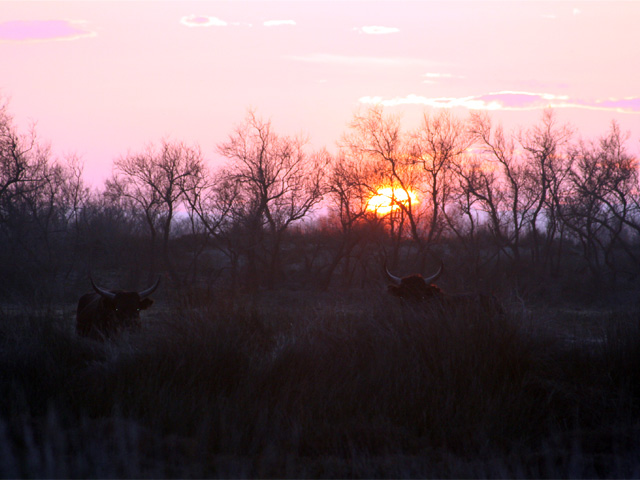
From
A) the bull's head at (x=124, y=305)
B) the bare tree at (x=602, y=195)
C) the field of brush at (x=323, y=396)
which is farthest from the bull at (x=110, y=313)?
the bare tree at (x=602, y=195)

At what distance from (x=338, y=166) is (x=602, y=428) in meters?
28.9

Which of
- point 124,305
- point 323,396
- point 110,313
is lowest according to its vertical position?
point 323,396

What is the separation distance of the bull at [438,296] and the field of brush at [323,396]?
0.35 metres

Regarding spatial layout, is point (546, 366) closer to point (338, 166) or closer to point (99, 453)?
point (99, 453)

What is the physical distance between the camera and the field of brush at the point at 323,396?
671 cm

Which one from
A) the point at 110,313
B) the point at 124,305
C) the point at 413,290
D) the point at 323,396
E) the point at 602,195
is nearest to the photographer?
the point at 323,396

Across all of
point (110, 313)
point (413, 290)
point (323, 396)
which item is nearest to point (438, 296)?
point (413, 290)

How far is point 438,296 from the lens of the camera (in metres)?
11.9

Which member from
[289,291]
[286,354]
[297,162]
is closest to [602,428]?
[286,354]

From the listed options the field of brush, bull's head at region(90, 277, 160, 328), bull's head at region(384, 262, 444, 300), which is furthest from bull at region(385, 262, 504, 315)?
bull's head at region(90, 277, 160, 328)

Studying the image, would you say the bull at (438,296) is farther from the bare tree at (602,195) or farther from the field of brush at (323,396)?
the bare tree at (602,195)

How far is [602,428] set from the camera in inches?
301

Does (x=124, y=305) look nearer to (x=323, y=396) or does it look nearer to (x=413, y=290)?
(x=323, y=396)

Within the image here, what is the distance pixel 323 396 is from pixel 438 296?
447 cm
